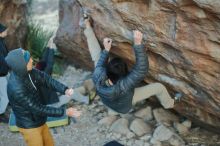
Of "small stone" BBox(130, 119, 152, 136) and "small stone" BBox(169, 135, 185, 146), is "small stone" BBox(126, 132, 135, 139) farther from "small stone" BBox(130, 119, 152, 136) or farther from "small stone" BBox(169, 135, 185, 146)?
"small stone" BBox(169, 135, 185, 146)

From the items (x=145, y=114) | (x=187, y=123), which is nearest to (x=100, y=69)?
(x=145, y=114)

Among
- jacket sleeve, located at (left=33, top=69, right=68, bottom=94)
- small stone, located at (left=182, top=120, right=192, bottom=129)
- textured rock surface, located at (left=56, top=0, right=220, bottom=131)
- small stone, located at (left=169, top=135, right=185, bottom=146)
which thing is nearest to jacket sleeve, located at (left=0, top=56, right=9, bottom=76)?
textured rock surface, located at (left=56, top=0, right=220, bottom=131)

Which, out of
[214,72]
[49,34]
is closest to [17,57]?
[214,72]

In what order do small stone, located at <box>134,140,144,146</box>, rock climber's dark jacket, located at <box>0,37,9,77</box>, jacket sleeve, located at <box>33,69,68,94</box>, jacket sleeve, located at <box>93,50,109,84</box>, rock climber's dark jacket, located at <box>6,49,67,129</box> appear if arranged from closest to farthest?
1. rock climber's dark jacket, located at <box>6,49,67,129</box>
2. jacket sleeve, located at <box>33,69,68,94</box>
3. jacket sleeve, located at <box>93,50,109,84</box>
4. small stone, located at <box>134,140,144,146</box>
5. rock climber's dark jacket, located at <box>0,37,9,77</box>

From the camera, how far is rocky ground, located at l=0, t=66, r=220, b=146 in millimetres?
6473

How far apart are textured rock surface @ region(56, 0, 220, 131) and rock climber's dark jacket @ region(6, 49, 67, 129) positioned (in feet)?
4.07

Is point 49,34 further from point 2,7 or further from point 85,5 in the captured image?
point 85,5

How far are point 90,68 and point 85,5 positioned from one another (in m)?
2.32

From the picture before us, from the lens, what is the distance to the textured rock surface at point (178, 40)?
485 centimetres

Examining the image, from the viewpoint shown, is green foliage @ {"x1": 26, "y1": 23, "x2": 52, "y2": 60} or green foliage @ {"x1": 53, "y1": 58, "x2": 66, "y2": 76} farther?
green foliage @ {"x1": 26, "y1": 23, "x2": 52, "y2": 60}

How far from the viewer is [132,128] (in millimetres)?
6664

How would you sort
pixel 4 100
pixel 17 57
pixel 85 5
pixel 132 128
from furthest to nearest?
pixel 4 100 → pixel 132 128 → pixel 85 5 → pixel 17 57

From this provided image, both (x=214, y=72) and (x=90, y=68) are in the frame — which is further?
(x=90, y=68)

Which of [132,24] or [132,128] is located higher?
[132,24]
